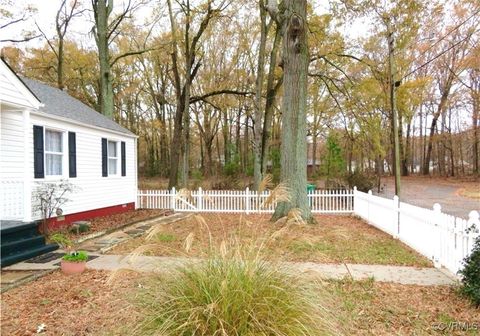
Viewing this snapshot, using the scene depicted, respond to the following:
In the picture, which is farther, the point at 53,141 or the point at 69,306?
the point at 53,141

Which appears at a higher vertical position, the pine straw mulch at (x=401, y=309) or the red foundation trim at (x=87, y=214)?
the red foundation trim at (x=87, y=214)

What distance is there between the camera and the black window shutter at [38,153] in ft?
26.7

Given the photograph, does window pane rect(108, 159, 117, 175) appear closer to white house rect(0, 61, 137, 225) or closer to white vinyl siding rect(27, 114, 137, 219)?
white house rect(0, 61, 137, 225)

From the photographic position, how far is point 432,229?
5898 millimetres

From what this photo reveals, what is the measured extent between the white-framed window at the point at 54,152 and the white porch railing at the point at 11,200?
1.45 metres

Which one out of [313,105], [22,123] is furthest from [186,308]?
[313,105]

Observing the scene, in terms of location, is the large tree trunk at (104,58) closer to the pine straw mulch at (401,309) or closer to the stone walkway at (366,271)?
the stone walkway at (366,271)

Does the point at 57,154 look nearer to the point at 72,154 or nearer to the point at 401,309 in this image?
the point at 72,154

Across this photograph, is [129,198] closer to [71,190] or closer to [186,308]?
[71,190]

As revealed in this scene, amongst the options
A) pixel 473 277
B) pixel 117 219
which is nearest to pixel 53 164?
pixel 117 219

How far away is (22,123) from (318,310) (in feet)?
26.4

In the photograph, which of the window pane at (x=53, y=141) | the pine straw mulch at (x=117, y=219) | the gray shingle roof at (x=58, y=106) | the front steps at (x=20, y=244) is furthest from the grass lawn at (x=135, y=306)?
the gray shingle roof at (x=58, y=106)

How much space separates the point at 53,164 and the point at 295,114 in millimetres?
6757

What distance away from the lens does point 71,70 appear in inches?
951
